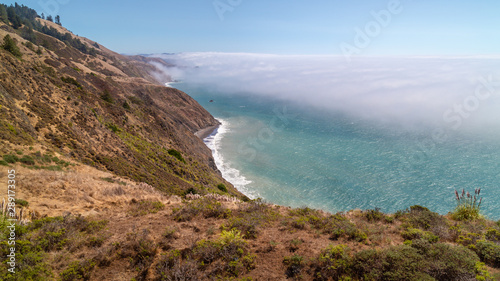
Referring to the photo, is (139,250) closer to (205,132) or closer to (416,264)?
(416,264)

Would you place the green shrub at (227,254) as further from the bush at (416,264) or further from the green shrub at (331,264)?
the bush at (416,264)

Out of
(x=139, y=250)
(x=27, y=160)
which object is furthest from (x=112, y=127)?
(x=139, y=250)

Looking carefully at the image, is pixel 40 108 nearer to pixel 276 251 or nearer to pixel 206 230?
pixel 206 230

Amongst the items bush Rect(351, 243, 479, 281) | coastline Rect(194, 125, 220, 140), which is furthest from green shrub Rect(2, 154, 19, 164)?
coastline Rect(194, 125, 220, 140)

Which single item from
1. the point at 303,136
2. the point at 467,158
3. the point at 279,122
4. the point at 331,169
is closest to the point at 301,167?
the point at 331,169

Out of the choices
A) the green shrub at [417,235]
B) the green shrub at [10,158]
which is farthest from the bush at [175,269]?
the green shrub at [10,158]

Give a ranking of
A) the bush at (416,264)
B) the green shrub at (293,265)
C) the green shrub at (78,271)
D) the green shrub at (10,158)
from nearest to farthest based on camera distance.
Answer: the bush at (416,264)
the green shrub at (78,271)
the green shrub at (293,265)
the green shrub at (10,158)
